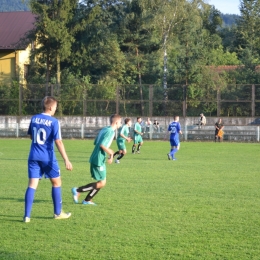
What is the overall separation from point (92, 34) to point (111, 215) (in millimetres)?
38380

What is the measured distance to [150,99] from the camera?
37.4 meters

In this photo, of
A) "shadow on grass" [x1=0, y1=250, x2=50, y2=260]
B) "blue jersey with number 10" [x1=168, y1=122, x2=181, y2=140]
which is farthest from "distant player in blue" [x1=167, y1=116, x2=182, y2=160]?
"shadow on grass" [x1=0, y1=250, x2=50, y2=260]

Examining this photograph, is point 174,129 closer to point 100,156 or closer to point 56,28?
point 100,156

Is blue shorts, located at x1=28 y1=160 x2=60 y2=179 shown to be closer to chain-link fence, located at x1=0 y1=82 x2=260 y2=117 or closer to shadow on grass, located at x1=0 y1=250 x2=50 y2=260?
shadow on grass, located at x1=0 y1=250 x2=50 y2=260

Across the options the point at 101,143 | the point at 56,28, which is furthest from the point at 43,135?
the point at 56,28

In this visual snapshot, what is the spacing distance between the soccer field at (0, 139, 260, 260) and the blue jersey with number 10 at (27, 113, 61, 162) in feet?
3.25

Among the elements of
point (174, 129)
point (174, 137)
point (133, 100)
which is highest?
point (133, 100)

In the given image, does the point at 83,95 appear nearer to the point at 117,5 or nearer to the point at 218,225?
the point at 117,5

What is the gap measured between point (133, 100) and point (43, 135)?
1173 inches

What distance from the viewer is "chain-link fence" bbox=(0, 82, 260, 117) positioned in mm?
36438

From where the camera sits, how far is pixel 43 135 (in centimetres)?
822

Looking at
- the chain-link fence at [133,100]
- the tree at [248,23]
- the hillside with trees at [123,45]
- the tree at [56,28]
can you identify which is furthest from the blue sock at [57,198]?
the tree at [248,23]

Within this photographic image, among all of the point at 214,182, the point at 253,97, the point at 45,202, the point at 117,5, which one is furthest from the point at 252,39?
the point at 45,202

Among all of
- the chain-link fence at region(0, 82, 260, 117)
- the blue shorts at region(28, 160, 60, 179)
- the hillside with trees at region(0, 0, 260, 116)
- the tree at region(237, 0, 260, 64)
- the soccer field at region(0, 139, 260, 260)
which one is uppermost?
the tree at region(237, 0, 260, 64)
